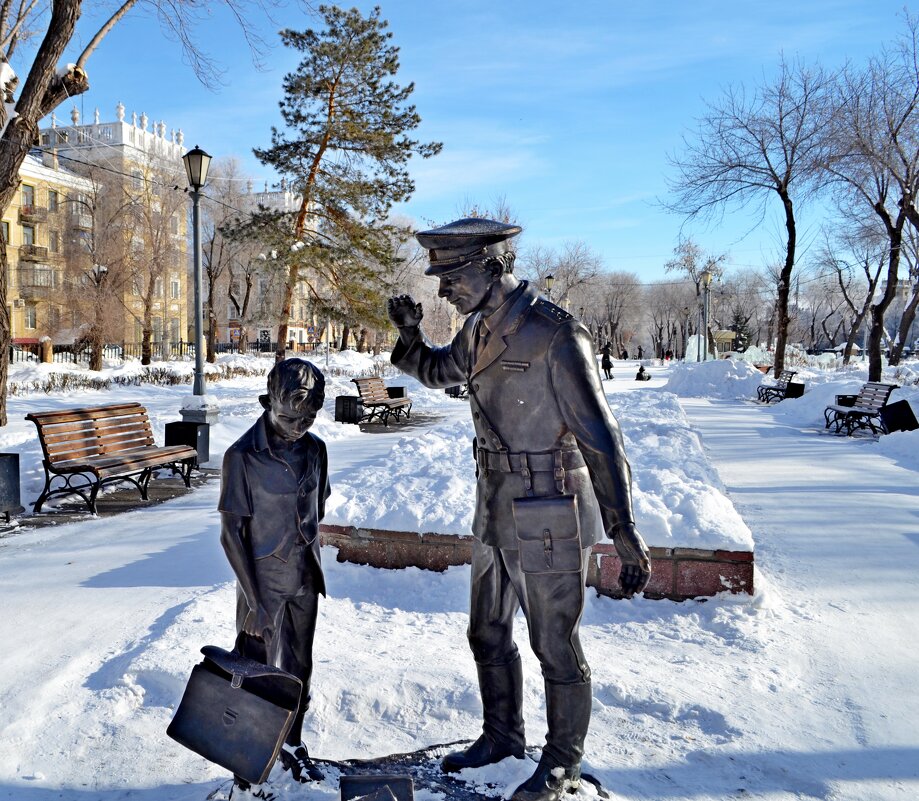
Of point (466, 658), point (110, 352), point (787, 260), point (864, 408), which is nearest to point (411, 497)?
point (466, 658)

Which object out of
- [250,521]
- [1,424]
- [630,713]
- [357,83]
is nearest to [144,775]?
[250,521]

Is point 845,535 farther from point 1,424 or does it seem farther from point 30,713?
point 1,424

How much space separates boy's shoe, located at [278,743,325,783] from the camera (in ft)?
8.34

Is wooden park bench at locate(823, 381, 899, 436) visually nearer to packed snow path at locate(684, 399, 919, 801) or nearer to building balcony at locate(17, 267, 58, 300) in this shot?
packed snow path at locate(684, 399, 919, 801)

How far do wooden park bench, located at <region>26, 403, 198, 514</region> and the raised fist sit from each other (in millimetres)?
5422

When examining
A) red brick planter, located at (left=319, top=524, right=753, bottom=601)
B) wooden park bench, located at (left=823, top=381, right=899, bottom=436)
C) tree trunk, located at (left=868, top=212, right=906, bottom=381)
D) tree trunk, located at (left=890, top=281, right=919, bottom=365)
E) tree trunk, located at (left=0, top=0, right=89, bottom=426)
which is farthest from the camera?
tree trunk, located at (left=890, top=281, right=919, bottom=365)

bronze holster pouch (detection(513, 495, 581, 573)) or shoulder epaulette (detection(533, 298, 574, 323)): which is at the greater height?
shoulder epaulette (detection(533, 298, 574, 323))

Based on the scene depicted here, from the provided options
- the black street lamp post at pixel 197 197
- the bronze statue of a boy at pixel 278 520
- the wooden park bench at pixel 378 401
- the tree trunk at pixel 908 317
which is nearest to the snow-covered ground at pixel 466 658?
the bronze statue of a boy at pixel 278 520

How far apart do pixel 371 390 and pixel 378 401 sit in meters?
0.29

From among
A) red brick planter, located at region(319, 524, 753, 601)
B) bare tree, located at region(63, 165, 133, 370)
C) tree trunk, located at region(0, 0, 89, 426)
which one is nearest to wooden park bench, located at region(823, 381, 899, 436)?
red brick planter, located at region(319, 524, 753, 601)

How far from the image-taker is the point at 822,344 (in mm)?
89438

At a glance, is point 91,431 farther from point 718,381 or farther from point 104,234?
point 104,234

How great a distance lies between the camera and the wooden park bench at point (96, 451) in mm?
6949

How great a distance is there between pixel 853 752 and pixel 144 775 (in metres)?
2.89
